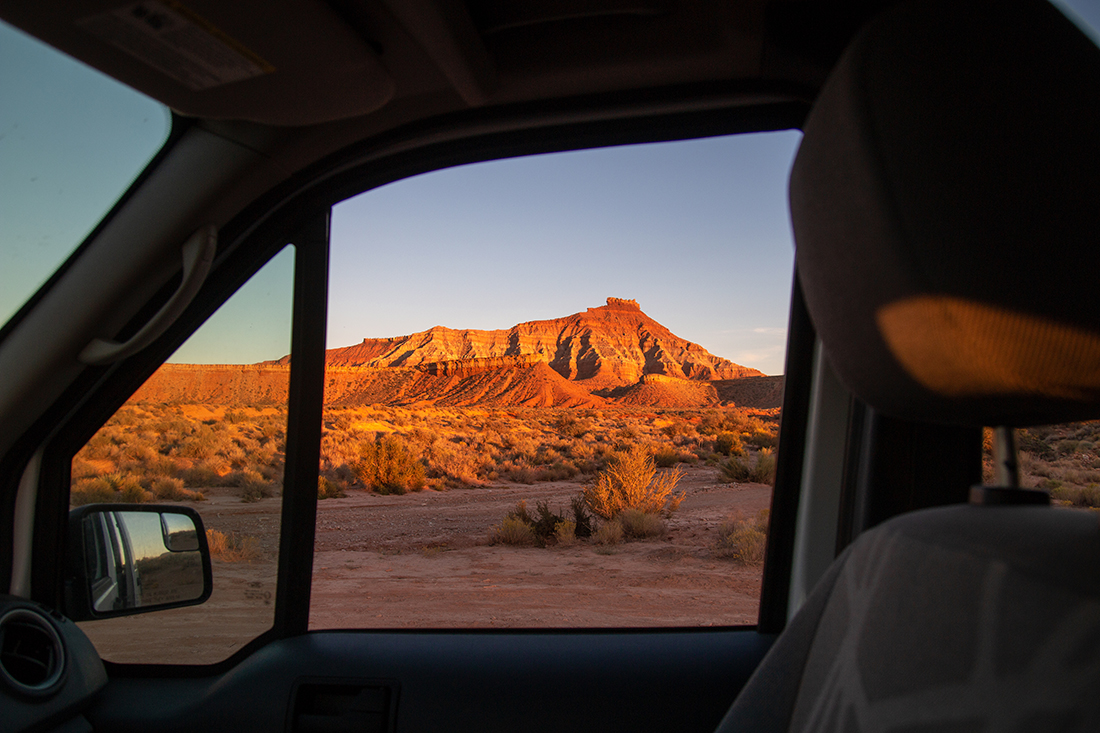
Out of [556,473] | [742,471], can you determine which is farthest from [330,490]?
[742,471]

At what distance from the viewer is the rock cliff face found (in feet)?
166

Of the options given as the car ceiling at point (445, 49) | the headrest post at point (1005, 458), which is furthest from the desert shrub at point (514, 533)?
the headrest post at point (1005, 458)

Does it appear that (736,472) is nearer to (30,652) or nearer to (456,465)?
(456,465)

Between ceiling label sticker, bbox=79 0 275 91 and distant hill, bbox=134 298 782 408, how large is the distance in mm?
31942

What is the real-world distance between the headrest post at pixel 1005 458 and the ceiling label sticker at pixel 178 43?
159 centimetres

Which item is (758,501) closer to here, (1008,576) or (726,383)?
(1008,576)

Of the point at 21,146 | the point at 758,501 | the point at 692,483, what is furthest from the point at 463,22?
the point at 692,483

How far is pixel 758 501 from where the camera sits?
34.0 ft

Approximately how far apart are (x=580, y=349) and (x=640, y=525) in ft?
154

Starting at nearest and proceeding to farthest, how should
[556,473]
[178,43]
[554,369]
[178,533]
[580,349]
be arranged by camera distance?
[178,43] < [178,533] < [556,473] < [554,369] < [580,349]

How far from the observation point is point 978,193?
0.70 meters

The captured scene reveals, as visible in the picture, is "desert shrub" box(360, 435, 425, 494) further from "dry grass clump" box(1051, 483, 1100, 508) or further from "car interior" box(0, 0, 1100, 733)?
"dry grass clump" box(1051, 483, 1100, 508)

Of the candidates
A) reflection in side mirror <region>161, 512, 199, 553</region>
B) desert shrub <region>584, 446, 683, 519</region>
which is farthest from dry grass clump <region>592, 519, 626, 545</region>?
reflection in side mirror <region>161, 512, 199, 553</region>

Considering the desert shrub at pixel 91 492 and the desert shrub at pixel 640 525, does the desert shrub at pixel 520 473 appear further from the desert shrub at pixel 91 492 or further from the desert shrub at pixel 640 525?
the desert shrub at pixel 91 492
